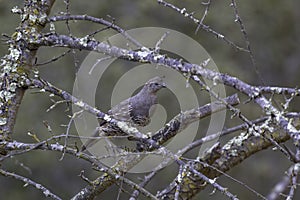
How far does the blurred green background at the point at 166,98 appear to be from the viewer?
Result: 4492 millimetres

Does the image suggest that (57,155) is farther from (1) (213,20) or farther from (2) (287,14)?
(2) (287,14)

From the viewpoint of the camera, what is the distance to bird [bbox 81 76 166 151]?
310 centimetres

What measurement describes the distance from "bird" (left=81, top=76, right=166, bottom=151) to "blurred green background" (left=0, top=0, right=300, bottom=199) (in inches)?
45.7

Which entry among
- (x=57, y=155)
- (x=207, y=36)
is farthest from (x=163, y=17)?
(x=57, y=155)

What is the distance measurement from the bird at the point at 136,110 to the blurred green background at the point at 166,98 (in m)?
1.16

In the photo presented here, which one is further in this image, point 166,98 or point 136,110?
point 166,98

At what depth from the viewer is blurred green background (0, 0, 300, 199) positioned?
177 inches

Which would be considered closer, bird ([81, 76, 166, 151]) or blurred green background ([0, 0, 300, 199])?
bird ([81, 76, 166, 151])

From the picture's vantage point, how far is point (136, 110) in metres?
3.21

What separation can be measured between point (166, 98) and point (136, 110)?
135 centimetres

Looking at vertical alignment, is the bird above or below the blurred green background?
below

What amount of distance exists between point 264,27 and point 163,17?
91 cm

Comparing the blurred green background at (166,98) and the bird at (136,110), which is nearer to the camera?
the bird at (136,110)

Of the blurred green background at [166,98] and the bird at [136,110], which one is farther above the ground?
the blurred green background at [166,98]
